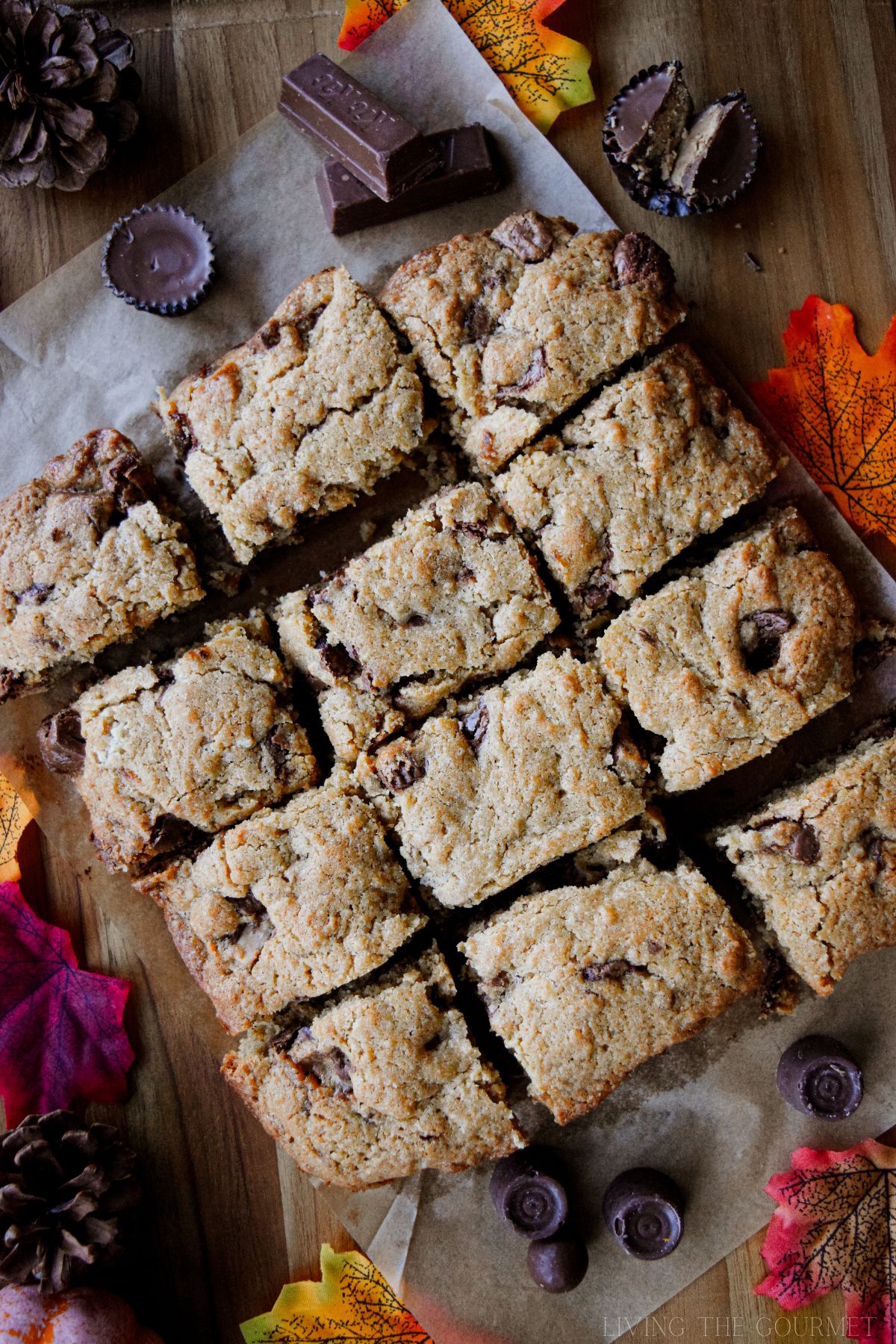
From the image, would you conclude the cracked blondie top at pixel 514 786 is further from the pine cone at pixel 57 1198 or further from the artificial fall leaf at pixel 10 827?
the pine cone at pixel 57 1198

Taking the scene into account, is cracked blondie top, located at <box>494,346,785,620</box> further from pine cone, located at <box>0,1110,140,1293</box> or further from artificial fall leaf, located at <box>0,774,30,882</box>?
pine cone, located at <box>0,1110,140,1293</box>

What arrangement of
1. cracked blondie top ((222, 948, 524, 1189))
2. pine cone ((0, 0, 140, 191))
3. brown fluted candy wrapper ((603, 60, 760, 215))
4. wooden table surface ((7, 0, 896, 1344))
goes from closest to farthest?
cracked blondie top ((222, 948, 524, 1189)) < pine cone ((0, 0, 140, 191)) < brown fluted candy wrapper ((603, 60, 760, 215)) < wooden table surface ((7, 0, 896, 1344))

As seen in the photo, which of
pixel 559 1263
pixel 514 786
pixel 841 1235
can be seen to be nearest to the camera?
pixel 514 786

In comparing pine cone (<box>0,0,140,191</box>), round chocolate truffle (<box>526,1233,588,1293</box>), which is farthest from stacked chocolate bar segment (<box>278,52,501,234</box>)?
round chocolate truffle (<box>526,1233,588,1293</box>)

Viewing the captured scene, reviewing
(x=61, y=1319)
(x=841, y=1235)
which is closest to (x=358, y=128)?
(x=61, y=1319)

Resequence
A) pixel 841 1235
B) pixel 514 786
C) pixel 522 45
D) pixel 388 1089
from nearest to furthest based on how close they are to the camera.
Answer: pixel 388 1089
pixel 514 786
pixel 841 1235
pixel 522 45

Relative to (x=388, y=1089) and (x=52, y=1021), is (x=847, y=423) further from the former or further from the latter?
(x=52, y=1021)
